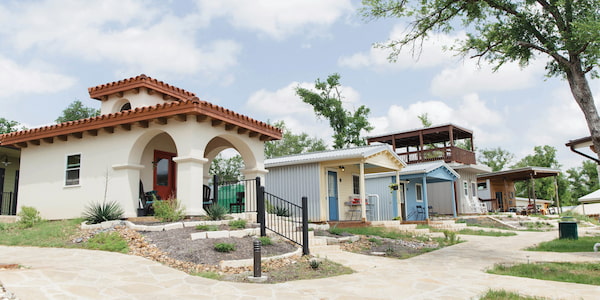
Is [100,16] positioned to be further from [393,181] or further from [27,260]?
[393,181]

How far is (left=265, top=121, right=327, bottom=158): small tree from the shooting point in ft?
132

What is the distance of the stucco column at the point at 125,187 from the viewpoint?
1185 centimetres

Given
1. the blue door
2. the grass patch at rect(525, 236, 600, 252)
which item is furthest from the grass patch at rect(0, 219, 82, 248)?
the grass patch at rect(525, 236, 600, 252)

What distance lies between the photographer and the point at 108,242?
8867 mm

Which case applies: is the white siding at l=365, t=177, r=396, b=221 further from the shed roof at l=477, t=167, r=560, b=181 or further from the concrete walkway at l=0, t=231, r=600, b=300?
the concrete walkway at l=0, t=231, r=600, b=300

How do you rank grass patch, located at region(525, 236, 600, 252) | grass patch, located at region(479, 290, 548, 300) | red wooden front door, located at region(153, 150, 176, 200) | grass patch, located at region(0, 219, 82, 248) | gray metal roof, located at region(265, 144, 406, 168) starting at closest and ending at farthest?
grass patch, located at region(479, 290, 548, 300) → grass patch, located at region(0, 219, 82, 248) → grass patch, located at region(525, 236, 600, 252) → red wooden front door, located at region(153, 150, 176, 200) → gray metal roof, located at region(265, 144, 406, 168)

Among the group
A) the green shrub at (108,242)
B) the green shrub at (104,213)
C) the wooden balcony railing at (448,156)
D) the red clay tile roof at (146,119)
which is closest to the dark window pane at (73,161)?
the red clay tile roof at (146,119)

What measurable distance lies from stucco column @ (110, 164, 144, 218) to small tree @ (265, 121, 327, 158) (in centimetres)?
2722

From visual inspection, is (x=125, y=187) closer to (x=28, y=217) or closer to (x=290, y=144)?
(x=28, y=217)

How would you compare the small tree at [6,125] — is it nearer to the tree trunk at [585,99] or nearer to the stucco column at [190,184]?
the stucco column at [190,184]

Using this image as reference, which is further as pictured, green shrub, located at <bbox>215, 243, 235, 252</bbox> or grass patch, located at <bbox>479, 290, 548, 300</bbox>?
green shrub, located at <bbox>215, 243, 235, 252</bbox>

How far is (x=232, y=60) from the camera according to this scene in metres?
17.3

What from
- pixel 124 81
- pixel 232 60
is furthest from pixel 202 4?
pixel 232 60

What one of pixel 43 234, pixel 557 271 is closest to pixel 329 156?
pixel 557 271
